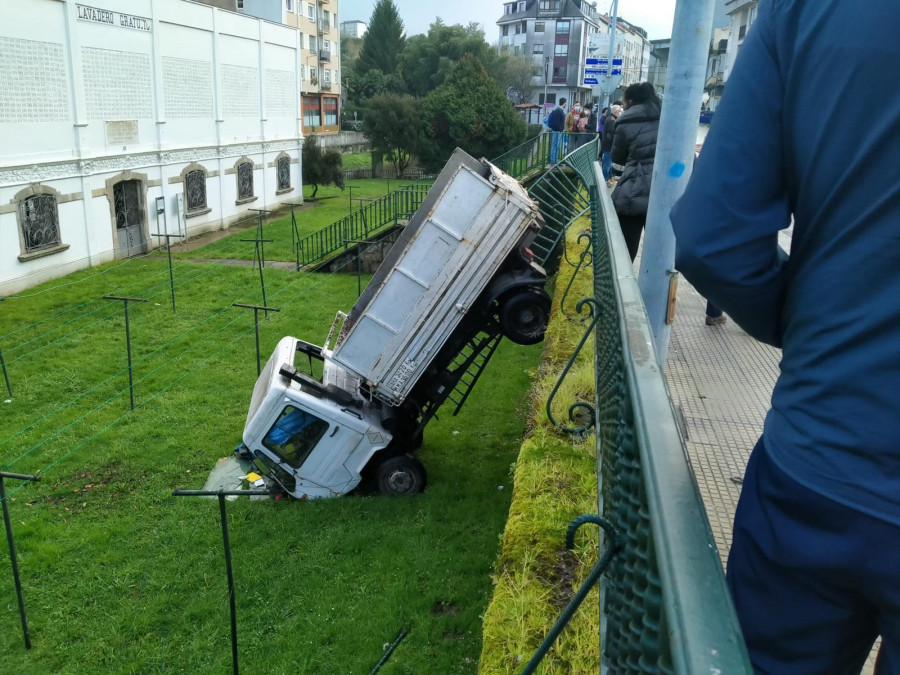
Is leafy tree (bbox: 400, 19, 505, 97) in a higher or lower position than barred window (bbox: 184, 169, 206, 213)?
higher

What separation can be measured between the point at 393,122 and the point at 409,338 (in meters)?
37.9

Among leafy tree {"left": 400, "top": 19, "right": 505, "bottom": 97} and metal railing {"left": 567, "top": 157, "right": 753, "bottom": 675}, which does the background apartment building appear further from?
metal railing {"left": 567, "top": 157, "right": 753, "bottom": 675}

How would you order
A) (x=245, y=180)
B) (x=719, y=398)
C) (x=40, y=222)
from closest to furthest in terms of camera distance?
(x=719, y=398), (x=40, y=222), (x=245, y=180)

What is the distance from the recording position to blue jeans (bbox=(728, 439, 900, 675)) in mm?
1277

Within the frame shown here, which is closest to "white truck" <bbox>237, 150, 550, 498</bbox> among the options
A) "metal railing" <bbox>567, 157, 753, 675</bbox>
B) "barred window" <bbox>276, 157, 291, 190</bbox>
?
"metal railing" <bbox>567, 157, 753, 675</bbox>

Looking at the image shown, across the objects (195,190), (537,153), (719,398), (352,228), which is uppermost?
(537,153)

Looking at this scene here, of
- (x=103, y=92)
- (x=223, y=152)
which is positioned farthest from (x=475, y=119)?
(x=103, y=92)

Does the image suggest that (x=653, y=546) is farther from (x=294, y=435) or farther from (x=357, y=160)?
(x=357, y=160)

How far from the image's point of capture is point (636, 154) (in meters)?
7.13

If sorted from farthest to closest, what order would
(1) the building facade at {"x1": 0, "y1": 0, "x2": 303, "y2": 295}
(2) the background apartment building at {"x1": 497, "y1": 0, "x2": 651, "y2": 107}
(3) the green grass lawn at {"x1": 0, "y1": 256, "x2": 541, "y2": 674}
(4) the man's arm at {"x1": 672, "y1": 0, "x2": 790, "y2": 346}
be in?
(2) the background apartment building at {"x1": 497, "y1": 0, "x2": 651, "y2": 107}, (1) the building facade at {"x1": 0, "y1": 0, "x2": 303, "y2": 295}, (3) the green grass lawn at {"x1": 0, "y1": 256, "x2": 541, "y2": 674}, (4) the man's arm at {"x1": 672, "y1": 0, "x2": 790, "y2": 346}

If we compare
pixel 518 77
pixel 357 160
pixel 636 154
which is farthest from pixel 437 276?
pixel 518 77

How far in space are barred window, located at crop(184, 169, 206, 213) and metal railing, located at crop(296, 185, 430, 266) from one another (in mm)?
3979

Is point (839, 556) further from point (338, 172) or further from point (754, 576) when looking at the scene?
point (338, 172)

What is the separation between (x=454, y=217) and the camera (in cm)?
891
